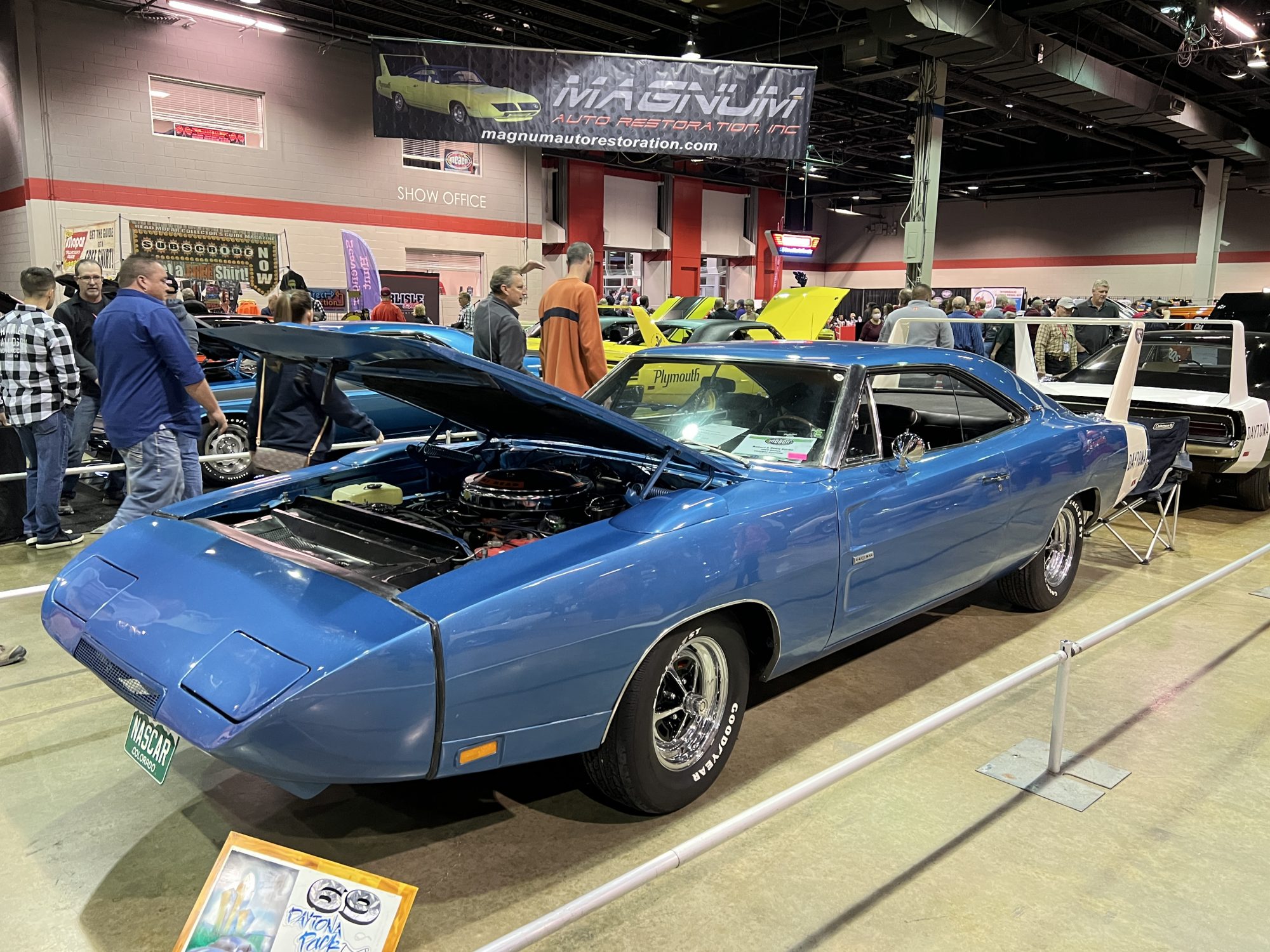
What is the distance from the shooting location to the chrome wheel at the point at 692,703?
2.71 m

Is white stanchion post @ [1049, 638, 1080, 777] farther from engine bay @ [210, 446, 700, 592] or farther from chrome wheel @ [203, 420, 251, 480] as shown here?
chrome wheel @ [203, 420, 251, 480]

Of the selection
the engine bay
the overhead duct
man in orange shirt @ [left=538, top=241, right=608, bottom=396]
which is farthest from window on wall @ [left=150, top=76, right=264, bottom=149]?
the engine bay

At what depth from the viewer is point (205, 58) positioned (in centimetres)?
1471

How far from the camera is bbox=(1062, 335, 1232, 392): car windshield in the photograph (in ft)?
24.1

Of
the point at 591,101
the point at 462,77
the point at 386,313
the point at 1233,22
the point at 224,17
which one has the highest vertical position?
the point at 224,17

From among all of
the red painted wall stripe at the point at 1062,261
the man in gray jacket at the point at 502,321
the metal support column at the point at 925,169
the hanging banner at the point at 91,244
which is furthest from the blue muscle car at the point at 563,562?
the red painted wall stripe at the point at 1062,261

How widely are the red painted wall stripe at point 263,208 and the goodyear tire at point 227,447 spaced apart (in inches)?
350

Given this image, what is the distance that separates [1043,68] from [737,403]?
524 inches

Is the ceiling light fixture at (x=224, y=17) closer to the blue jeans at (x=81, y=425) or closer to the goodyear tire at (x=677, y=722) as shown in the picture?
the blue jeans at (x=81, y=425)

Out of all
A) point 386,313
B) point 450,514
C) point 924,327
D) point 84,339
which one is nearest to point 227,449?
point 84,339

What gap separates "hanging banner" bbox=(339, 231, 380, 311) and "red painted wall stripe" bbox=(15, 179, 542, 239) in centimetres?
205

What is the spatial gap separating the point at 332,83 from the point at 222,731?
17.0 metres

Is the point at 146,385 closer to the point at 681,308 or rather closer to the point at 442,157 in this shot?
the point at 681,308

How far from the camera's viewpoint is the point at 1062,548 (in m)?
4.76
